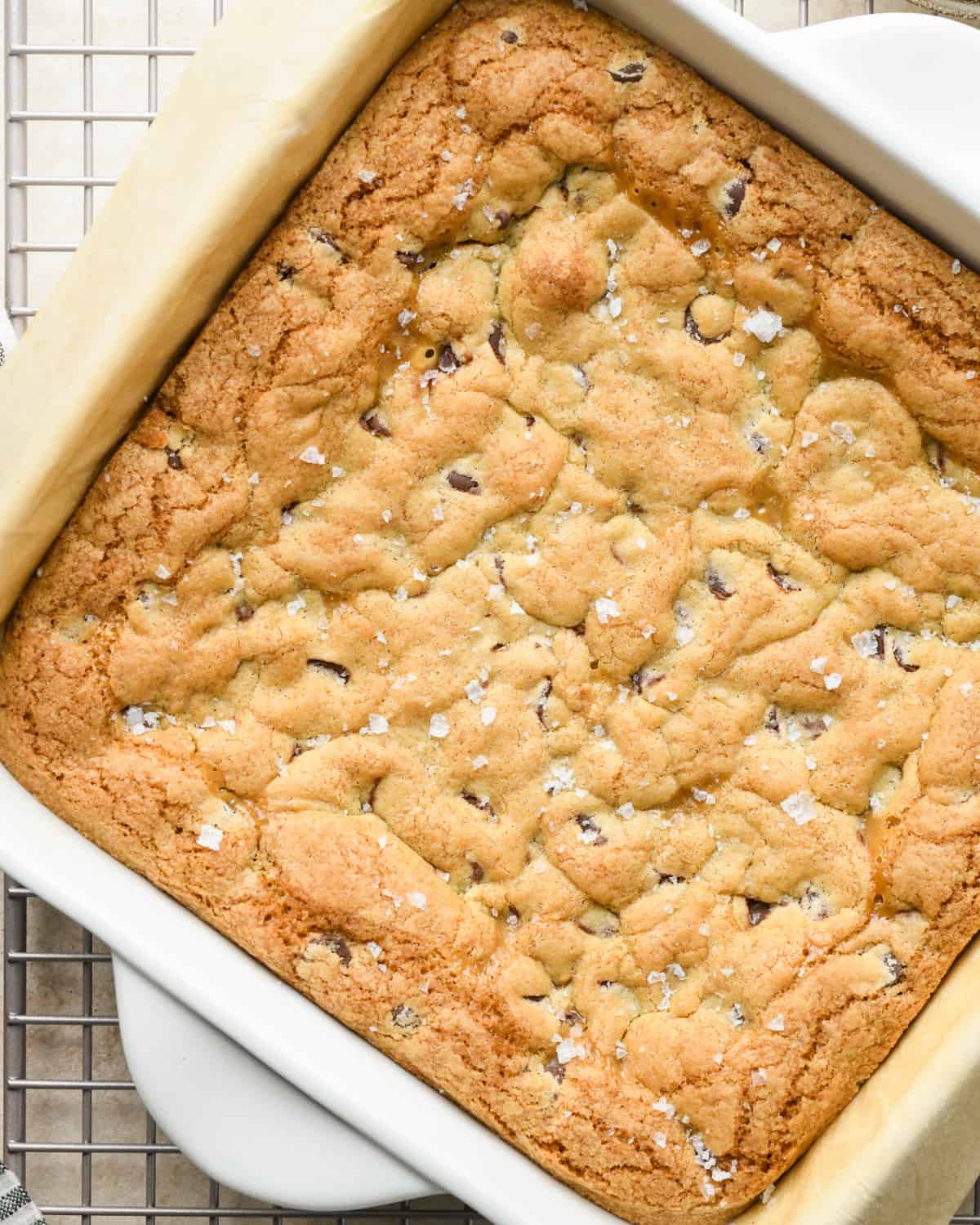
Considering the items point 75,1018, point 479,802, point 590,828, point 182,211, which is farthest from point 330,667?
point 75,1018

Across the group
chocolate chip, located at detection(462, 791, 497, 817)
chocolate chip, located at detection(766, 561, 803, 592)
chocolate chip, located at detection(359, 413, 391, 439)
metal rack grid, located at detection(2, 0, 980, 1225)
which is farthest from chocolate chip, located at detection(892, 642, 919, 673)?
metal rack grid, located at detection(2, 0, 980, 1225)

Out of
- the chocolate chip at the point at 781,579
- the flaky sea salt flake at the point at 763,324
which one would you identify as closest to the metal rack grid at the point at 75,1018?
the flaky sea salt flake at the point at 763,324

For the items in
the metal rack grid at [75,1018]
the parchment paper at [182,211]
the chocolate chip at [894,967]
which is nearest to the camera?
the parchment paper at [182,211]

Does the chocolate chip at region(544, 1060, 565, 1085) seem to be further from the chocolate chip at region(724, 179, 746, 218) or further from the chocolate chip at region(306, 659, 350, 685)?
the chocolate chip at region(724, 179, 746, 218)

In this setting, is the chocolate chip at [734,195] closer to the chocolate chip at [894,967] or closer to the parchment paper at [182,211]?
the parchment paper at [182,211]

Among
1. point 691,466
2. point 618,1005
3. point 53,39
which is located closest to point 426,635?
point 691,466

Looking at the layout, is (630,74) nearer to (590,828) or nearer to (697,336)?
(697,336)

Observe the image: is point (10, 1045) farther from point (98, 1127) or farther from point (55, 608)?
point (55, 608)
